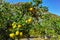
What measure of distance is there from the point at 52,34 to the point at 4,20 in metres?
2.52

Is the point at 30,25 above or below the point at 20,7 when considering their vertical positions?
below

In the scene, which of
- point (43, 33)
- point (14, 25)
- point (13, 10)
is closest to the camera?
point (14, 25)

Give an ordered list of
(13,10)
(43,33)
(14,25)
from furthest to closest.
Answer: (43,33) < (13,10) < (14,25)

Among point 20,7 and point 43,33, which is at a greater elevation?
point 20,7

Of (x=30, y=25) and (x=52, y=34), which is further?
(x=52, y=34)

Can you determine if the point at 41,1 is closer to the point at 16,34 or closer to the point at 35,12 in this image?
the point at 35,12

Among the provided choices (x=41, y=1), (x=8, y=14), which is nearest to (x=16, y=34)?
(x=8, y=14)

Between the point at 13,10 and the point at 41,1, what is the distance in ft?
2.18

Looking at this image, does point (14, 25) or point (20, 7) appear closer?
point (14, 25)

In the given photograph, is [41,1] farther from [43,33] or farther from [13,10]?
[43,33]

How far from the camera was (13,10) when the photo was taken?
4617 millimetres

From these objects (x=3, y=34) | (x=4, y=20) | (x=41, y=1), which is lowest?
(x=3, y=34)

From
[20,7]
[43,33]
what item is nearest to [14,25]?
[20,7]

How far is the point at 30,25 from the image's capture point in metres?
4.62
